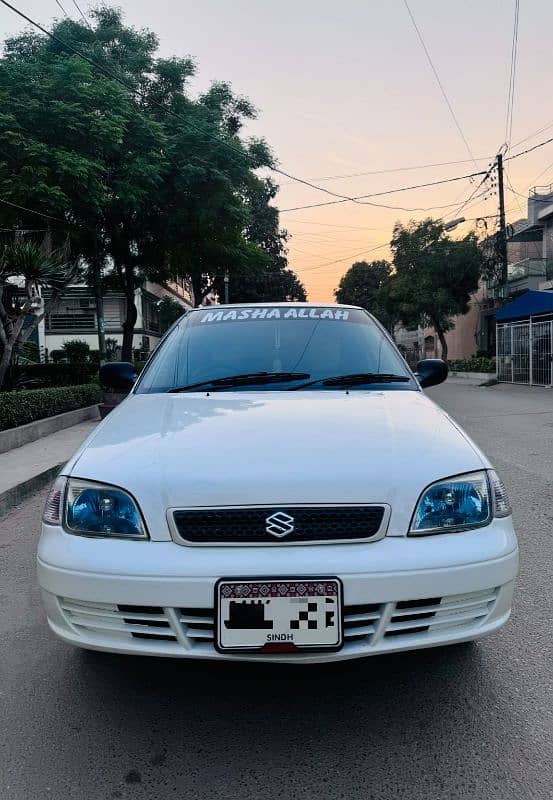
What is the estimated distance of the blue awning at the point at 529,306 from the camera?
19.7 m

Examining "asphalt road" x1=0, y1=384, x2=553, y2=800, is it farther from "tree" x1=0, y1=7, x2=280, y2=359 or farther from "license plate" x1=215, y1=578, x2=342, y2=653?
"tree" x1=0, y1=7, x2=280, y2=359

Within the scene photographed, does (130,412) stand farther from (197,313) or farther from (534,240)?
(534,240)

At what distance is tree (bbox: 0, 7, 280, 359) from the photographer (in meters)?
12.5

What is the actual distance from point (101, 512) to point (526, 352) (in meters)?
21.9

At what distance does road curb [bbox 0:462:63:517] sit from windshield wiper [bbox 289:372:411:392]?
3570 millimetres

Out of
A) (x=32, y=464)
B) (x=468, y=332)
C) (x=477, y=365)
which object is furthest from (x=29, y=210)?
(x=468, y=332)

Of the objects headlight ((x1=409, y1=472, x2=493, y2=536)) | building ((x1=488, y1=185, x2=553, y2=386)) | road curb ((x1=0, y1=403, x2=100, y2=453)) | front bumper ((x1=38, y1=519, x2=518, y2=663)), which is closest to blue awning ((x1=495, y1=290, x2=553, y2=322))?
building ((x1=488, y1=185, x2=553, y2=386))

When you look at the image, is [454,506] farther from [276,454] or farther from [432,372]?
[432,372]

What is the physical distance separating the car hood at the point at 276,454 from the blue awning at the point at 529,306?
61.7 feet

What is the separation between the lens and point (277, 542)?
79.7 inches

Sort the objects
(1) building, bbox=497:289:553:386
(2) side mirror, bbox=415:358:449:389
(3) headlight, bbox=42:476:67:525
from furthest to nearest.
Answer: (1) building, bbox=497:289:553:386
(2) side mirror, bbox=415:358:449:389
(3) headlight, bbox=42:476:67:525

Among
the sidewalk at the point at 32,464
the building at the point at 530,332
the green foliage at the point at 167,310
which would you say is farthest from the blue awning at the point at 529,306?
the green foliage at the point at 167,310

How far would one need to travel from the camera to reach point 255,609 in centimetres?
193

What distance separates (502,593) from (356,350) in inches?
67.9
